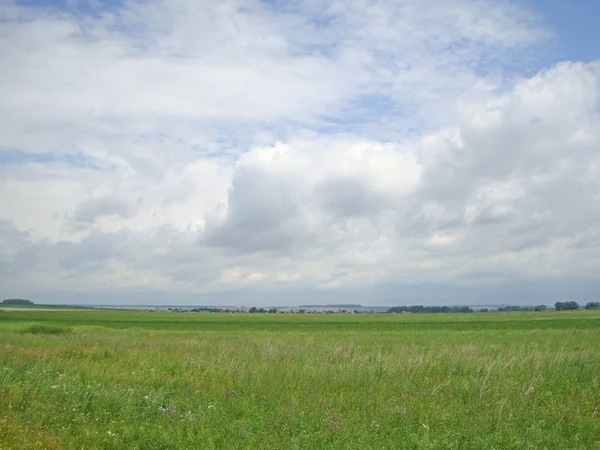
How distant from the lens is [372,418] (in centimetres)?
1047

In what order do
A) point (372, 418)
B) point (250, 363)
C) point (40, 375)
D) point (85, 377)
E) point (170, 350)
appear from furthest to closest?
point (170, 350) < point (250, 363) < point (85, 377) < point (40, 375) < point (372, 418)

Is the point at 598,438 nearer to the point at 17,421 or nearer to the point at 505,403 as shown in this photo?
the point at 505,403

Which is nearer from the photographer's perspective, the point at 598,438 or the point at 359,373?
the point at 598,438

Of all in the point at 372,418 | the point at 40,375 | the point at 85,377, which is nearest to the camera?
the point at 372,418

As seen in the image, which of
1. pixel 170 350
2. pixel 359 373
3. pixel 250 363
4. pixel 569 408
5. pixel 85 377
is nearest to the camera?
pixel 569 408

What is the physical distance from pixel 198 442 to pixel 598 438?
7.48 metres

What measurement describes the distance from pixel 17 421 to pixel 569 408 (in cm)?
1102

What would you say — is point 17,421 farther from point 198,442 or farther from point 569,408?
point 569,408

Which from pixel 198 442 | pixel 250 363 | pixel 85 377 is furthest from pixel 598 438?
pixel 85 377

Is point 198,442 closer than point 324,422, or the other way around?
point 198,442

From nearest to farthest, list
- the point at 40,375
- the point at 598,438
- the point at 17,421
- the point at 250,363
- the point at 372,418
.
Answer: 1. the point at 17,421
2. the point at 598,438
3. the point at 372,418
4. the point at 40,375
5. the point at 250,363

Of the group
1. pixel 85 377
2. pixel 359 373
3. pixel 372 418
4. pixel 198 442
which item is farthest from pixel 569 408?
pixel 85 377

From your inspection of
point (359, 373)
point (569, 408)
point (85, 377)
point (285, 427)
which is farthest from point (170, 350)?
point (569, 408)

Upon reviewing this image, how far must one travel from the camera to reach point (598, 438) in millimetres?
9656
